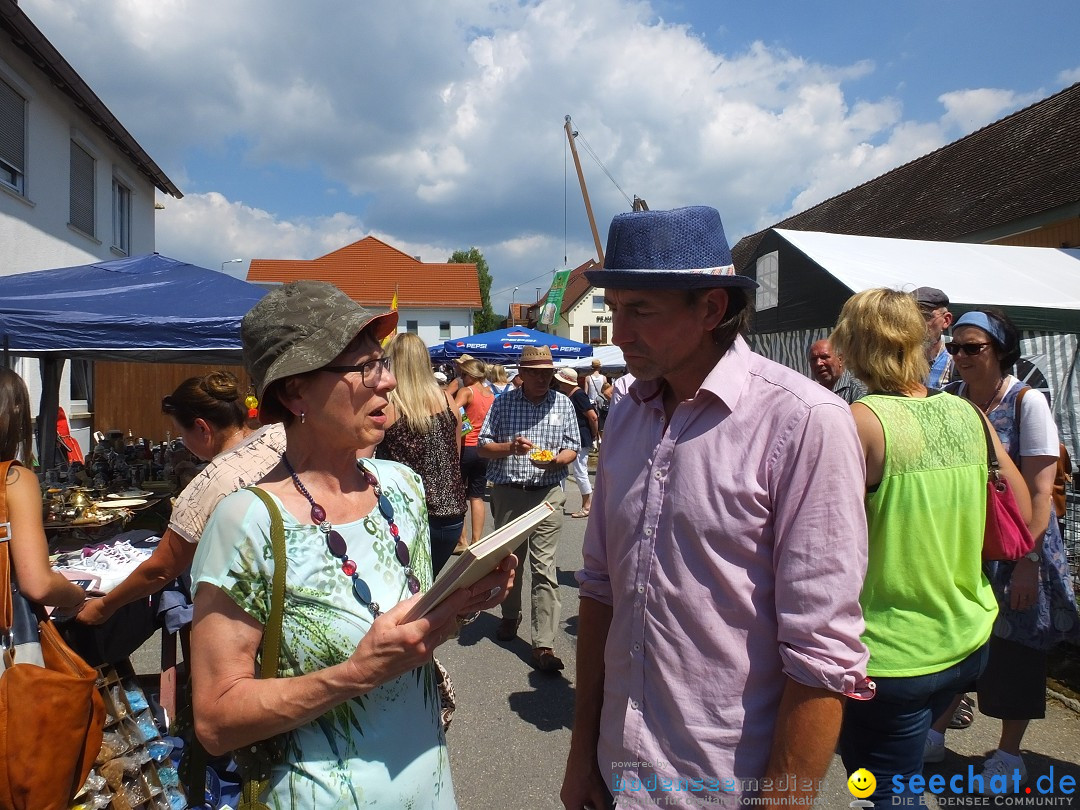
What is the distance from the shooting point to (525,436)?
4.89 metres

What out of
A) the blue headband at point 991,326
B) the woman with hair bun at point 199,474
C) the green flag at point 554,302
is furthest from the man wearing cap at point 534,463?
the green flag at point 554,302

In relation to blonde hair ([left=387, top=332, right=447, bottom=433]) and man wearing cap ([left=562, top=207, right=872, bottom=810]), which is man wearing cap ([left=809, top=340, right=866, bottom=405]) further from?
man wearing cap ([left=562, top=207, right=872, bottom=810])

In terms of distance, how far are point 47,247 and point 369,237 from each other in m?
42.2

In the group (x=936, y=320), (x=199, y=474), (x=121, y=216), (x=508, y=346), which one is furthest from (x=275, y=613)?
(x=121, y=216)

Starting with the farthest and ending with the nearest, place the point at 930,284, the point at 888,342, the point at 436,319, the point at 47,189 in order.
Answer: the point at 436,319 → the point at 47,189 → the point at 930,284 → the point at 888,342

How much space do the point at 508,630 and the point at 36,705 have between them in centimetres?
331

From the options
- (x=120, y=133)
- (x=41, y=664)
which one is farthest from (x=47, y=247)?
(x=41, y=664)

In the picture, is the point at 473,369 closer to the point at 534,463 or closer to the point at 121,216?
the point at 534,463

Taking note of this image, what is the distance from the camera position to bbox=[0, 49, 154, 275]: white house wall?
1052 centimetres

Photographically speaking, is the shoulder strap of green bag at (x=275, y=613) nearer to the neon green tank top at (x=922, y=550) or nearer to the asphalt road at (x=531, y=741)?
Answer: the neon green tank top at (x=922, y=550)

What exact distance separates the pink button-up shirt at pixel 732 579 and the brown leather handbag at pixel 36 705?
1.97 metres

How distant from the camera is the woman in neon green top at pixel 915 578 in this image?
192cm

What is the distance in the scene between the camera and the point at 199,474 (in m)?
2.34

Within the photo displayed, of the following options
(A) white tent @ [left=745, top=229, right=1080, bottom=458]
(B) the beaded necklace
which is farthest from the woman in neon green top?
(A) white tent @ [left=745, top=229, right=1080, bottom=458]
